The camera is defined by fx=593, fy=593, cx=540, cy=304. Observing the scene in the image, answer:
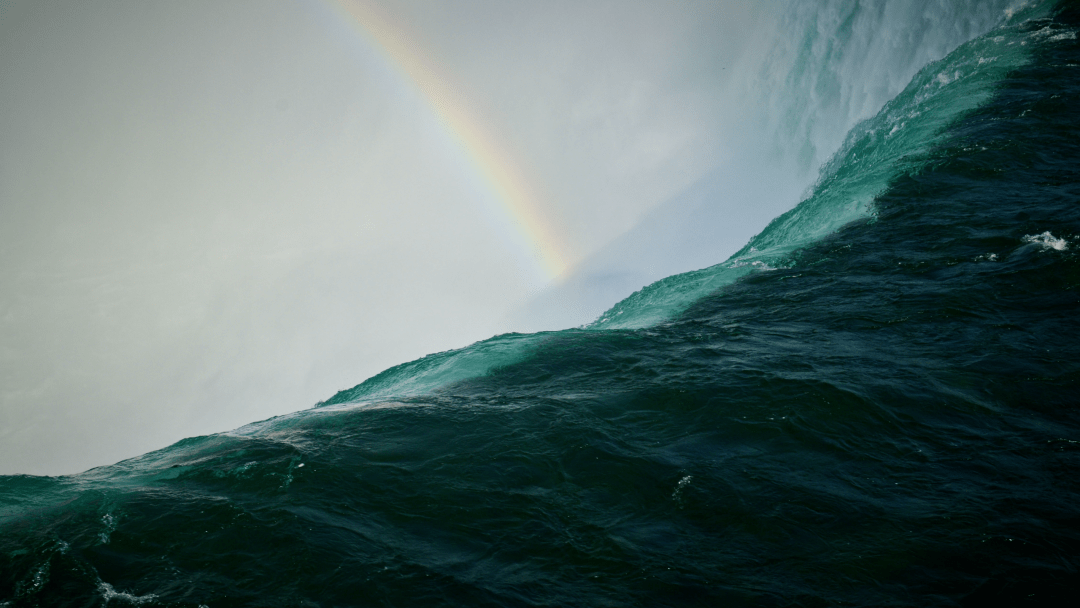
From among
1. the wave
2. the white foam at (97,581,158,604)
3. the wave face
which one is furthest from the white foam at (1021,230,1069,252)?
the white foam at (97,581,158,604)

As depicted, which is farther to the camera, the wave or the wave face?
the wave

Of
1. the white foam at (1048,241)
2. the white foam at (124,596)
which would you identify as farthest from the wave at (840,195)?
the white foam at (124,596)

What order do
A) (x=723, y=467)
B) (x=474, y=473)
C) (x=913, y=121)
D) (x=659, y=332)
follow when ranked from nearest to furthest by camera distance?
(x=723, y=467), (x=474, y=473), (x=659, y=332), (x=913, y=121)

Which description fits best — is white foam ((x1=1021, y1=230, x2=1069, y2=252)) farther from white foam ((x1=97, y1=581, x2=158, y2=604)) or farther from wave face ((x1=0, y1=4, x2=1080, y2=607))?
white foam ((x1=97, y1=581, x2=158, y2=604))

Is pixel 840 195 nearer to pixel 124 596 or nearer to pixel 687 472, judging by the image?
pixel 687 472

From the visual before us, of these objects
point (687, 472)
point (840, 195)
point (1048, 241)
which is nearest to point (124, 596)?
point (687, 472)

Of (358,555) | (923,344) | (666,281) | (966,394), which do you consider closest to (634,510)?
(358,555)

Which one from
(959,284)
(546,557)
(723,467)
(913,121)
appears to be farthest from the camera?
(913,121)

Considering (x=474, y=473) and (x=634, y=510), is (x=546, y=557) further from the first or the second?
(x=474, y=473)
